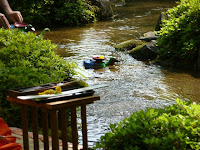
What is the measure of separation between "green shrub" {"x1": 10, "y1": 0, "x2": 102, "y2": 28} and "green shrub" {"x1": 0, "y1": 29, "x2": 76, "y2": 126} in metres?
8.77

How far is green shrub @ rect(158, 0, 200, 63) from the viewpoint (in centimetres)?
865

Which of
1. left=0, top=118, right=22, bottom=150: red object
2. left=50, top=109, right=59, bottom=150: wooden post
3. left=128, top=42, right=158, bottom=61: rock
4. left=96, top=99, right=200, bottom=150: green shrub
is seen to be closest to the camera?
left=96, top=99, right=200, bottom=150: green shrub

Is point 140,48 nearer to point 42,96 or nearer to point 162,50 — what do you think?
point 162,50

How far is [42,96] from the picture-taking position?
3.34 metres

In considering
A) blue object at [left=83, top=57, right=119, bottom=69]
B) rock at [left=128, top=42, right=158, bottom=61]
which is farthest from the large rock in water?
blue object at [left=83, top=57, right=119, bottom=69]

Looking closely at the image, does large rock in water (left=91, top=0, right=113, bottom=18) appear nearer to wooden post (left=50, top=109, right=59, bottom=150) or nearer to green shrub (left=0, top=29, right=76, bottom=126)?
green shrub (left=0, top=29, right=76, bottom=126)

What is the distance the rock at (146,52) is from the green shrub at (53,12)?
5680mm

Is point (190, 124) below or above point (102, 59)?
above

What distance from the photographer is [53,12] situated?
1558cm

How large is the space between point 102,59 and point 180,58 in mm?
1715

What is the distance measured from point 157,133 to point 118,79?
4.68 metres

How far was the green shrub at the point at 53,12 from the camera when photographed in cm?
1492

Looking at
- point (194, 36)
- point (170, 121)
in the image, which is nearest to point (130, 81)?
point (194, 36)

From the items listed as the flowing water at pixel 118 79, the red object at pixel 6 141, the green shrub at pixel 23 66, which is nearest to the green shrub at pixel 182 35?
the flowing water at pixel 118 79
